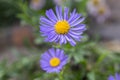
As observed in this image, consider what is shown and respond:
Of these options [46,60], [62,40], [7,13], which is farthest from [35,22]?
[7,13]

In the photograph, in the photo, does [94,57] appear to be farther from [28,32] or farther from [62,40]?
[62,40]

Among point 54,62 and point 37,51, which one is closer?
point 54,62

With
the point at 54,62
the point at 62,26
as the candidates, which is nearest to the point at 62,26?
the point at 62,26

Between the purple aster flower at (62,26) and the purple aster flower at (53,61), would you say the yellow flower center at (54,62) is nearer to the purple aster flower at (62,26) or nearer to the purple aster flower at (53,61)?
the purple aster flower at (53,61)

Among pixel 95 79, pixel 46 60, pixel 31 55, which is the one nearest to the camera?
pixel 46 60

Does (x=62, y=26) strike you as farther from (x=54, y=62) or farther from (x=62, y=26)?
(x=54, y=62)

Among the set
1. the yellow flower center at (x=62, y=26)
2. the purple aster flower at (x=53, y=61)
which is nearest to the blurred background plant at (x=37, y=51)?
the purple aster flower at (x=53, y=61)
